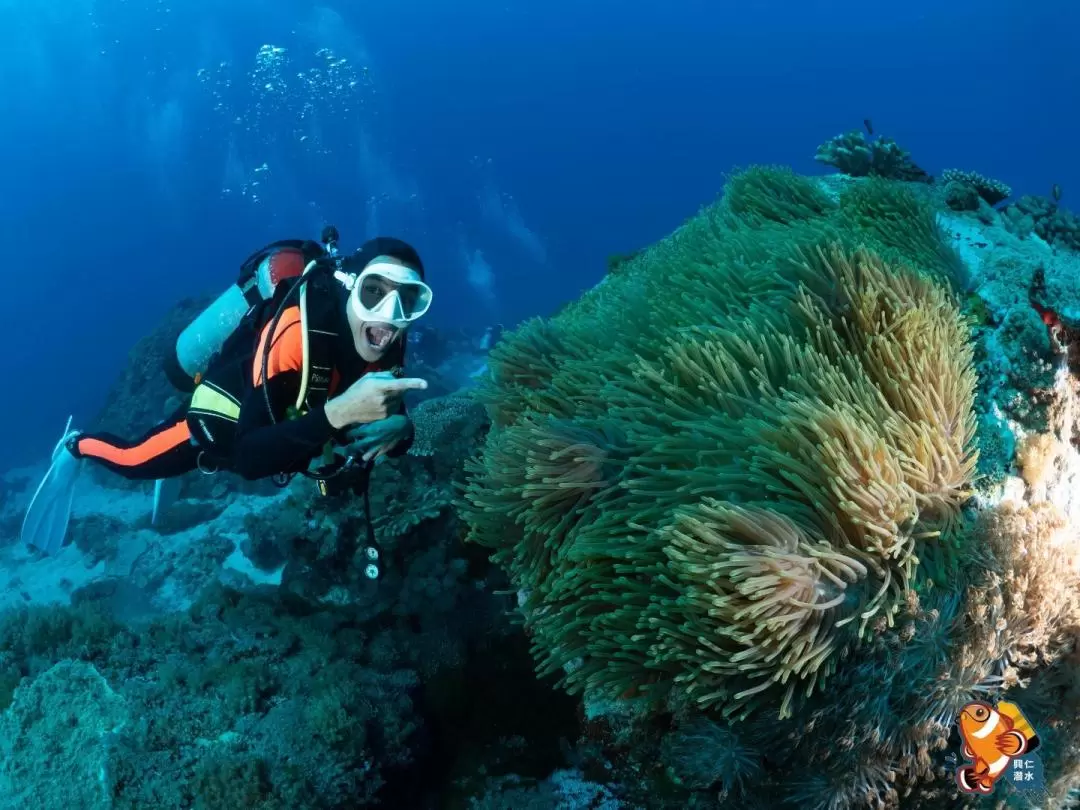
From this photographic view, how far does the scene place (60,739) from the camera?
3.52 m

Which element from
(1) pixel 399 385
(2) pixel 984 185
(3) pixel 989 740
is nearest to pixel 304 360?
(1) pixel 399 385

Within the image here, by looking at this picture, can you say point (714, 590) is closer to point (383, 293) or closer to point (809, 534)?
point (809, 534)

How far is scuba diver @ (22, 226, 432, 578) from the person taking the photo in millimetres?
3168

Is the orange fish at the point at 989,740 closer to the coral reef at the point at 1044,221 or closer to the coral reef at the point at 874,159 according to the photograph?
the coral reef at the point at 1044,221

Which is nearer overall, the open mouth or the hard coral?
the open mouth

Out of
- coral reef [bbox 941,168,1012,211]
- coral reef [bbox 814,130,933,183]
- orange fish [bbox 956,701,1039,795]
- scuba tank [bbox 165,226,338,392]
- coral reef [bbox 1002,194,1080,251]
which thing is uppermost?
scuba tank [bbox 165,226,338,392]

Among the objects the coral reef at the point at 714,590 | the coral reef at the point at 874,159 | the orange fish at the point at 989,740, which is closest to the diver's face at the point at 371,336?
the coral reef at the point at 714,590

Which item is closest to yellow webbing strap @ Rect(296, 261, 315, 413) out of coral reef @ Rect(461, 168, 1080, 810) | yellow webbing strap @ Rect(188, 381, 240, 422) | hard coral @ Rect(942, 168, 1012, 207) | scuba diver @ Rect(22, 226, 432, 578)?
scuba diver @ Rect(22, 226, 432, 578)

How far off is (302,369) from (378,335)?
18.1 inches

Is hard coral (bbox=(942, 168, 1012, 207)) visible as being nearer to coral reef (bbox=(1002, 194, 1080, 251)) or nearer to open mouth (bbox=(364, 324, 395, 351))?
coral reef (bbox=(1002, 194, 1080, 251))

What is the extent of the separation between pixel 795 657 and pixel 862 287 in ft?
5.02

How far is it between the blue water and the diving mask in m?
30.8

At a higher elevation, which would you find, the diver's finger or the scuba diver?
the scuba diver

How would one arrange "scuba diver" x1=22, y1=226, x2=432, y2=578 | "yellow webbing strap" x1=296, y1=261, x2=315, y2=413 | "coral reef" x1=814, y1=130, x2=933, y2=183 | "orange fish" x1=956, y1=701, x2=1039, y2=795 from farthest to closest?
"coral reef" x1=814, y1=130, x2=933, y2=183 → "yellow webbing strap" x1=296, y1=261, x2=315, y2=413 → "scuba diver" x1=22, y1=226, x2=432, y2=578 → "orange fish" x1=956, y1=701, x2=1039, y2=795
